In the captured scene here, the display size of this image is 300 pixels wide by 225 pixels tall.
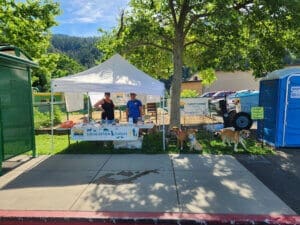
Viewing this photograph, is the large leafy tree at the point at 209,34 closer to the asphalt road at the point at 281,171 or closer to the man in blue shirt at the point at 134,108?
the man in blue shirt at the point at 134,108

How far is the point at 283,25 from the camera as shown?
12109 mm

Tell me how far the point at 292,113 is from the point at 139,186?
6527 millimetres

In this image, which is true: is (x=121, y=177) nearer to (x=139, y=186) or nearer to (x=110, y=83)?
(x=139, y=186)

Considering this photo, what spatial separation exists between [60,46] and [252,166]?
5699 inches

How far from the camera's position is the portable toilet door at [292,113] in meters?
11.3

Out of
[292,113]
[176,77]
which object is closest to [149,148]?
[176,77]

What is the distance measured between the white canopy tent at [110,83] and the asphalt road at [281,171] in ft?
10.9

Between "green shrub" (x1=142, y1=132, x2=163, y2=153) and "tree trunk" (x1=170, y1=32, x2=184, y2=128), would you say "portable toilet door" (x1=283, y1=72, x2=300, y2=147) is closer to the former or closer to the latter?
"green shrub" (x1=142, y1=132, x2=163, y2=153)

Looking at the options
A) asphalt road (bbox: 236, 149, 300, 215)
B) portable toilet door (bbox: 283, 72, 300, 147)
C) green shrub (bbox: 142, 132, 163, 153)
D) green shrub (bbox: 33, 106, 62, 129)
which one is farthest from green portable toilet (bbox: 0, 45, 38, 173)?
portable toilet door (bbox: 283, 72, 300, 147)

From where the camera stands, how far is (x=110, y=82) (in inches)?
428

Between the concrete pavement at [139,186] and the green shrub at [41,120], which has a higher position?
the green shrub at [41,120]

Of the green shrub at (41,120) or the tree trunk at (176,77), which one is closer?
the tree trunk at (176,77)

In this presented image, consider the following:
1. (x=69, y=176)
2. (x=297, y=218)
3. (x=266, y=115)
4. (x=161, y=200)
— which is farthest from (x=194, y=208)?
(x=266, y=115)

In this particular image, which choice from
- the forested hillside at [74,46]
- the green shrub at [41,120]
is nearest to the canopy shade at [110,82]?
the green shrub at [41,120]
